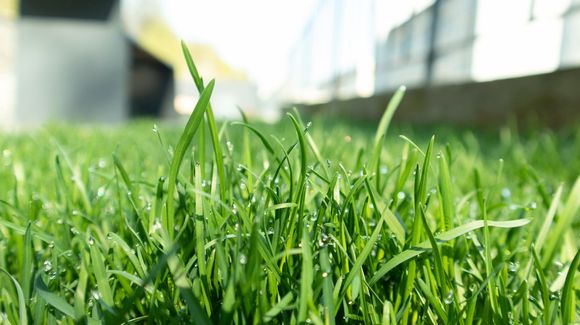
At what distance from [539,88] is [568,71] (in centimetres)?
23

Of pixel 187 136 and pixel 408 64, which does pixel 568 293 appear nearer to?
Result: pixel 187 136

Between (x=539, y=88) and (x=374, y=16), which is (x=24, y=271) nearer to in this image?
(x=539, y=88)

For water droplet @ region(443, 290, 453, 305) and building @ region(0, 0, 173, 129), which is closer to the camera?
water droplet @ region(443, 290, 453, 305)

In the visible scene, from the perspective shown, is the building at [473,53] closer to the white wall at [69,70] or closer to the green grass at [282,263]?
the green grass at [282,263]

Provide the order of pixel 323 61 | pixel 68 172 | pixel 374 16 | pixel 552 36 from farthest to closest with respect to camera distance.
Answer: pixel 323 61 < pixel 374 16 < pixel 552 36 < pixel 68 172

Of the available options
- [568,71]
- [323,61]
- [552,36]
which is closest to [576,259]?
[568,71]

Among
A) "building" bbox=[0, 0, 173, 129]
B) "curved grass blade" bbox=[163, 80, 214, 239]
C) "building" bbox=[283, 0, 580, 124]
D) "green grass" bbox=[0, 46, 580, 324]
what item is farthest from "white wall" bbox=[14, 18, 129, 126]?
"curved grass blade" bbox=[163, 80, 214, 239]

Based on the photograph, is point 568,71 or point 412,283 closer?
point 412,283

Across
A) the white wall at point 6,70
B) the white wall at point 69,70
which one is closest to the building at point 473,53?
the white wall at point 69,70

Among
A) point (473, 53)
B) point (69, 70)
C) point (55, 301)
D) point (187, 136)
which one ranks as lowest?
point (55, 301)

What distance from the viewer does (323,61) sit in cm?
1264

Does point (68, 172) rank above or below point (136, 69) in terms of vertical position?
below

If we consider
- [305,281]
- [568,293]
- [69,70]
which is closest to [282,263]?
[305,281]

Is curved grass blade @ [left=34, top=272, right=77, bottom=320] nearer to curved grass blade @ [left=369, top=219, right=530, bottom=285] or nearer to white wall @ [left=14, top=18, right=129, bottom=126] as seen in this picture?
curved grass blade @ [left=369, top=219, right=530, bottom=285]
